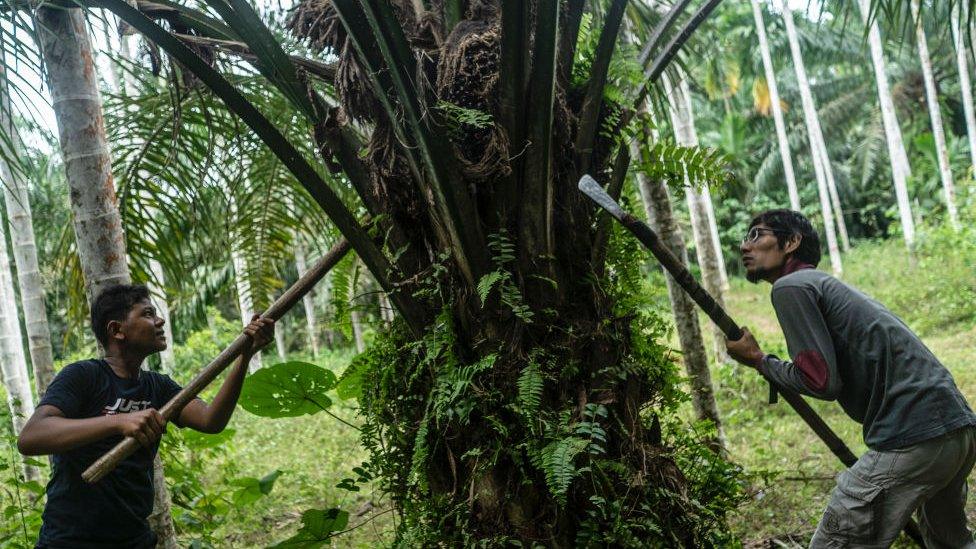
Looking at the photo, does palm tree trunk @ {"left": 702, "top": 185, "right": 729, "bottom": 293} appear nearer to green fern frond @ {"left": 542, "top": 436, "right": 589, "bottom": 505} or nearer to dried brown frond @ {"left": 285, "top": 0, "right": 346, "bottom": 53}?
green fern frond @ {"left": 542, "top": 436, "right": 589, "bottom": 505}

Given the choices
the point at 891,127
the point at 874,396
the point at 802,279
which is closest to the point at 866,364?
the point at 874,396

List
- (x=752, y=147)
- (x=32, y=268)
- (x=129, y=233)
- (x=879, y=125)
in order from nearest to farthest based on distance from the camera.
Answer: (x=129, y=233)
(x=32, y=268)
(x=879, y=125)
(x=752, y=147)

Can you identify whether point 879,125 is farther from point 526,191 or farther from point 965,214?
point 526,191

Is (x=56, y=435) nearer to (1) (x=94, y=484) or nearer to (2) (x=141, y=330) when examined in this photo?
(1) (x=94, y=484)

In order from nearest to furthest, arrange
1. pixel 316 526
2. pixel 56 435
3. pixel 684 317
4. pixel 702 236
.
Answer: pixel 56 435, pixel 316 526, pixel 684 317, pixel 702 236

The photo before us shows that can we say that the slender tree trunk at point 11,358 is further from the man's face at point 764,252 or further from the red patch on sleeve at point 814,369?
the red patch on sleeve at point 814,369

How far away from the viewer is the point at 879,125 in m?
28.5

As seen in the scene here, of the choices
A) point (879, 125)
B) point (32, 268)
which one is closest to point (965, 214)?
point (32, 268)

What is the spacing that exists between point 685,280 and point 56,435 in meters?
2.40

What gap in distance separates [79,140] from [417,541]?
2.38 metres

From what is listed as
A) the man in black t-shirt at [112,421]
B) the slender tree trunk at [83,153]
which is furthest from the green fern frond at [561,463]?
the slender tree trunk at [83,153]

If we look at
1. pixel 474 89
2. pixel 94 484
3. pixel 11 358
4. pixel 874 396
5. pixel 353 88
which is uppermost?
pixel 353 88

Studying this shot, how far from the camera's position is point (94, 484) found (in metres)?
2.99

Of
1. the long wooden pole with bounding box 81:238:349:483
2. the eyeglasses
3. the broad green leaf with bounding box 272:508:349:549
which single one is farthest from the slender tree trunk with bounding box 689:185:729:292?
the broad green leaf with bounding box 272:508:349:549
